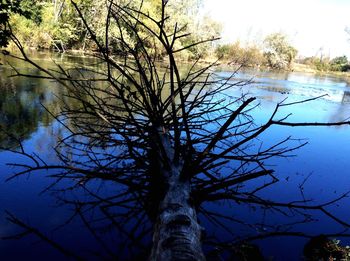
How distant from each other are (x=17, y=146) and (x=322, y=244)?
5132 millimetres

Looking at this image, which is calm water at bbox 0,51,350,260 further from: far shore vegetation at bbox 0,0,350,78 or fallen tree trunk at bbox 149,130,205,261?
far shore vegetation at bbox 0,0,350,78

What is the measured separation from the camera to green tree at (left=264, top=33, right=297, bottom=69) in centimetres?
4472

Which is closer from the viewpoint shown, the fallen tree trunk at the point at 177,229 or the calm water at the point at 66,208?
the fallen tree trunk at the point at 177,229

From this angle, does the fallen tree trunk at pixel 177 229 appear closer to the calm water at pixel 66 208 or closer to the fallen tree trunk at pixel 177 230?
the fallen tree trunk at pixel 177 230

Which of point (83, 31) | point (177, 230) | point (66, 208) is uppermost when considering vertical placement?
point (177, 230)

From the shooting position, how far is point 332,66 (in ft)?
182

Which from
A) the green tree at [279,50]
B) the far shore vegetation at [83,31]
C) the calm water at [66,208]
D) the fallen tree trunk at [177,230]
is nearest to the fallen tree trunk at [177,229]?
the fallen tree trunk at [177,230]

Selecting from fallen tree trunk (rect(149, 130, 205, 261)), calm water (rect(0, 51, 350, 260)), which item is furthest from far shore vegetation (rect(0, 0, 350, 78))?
fallen tree trunk (rect(149, 130, 205, 261))

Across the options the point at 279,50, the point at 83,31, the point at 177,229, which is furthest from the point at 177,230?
the point at 279,50

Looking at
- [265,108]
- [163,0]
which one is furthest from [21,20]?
[163,0]

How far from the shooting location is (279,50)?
47906 millimetres

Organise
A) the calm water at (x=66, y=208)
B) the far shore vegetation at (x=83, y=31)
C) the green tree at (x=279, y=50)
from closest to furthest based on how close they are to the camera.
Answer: the calm water at (x=66, y=208) → the far shore vegetation at (x=83, y=31) → the green tree at (x=279, y=50)

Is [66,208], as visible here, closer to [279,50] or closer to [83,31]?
[83,31]

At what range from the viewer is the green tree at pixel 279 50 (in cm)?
4472
